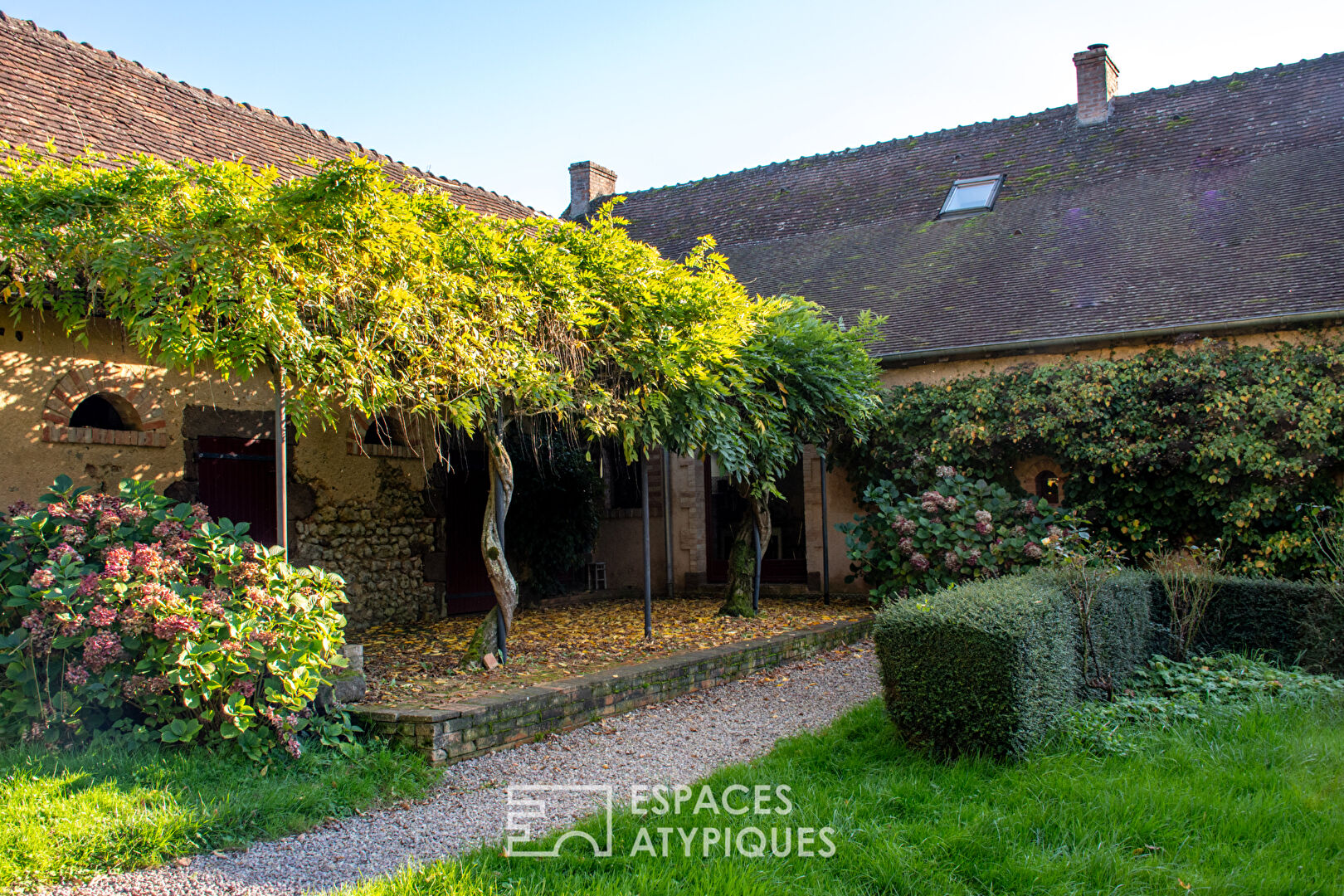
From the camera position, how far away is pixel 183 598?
15.7ft

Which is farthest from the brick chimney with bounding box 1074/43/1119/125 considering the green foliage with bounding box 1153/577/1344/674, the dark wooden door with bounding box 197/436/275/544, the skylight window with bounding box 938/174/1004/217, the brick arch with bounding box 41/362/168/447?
the brick arch with bounding box 41/362/168/447

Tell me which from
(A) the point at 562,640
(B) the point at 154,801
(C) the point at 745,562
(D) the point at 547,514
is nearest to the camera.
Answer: (B) the point at 154,801

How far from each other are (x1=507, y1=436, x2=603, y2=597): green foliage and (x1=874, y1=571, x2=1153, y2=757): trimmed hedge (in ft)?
21.6

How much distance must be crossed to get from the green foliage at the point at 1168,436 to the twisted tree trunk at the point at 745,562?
1.90 meters

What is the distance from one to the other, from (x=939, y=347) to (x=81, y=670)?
355 inches

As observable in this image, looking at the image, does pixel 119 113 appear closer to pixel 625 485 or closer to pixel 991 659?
pixel 625 485

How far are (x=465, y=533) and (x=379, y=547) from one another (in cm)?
143

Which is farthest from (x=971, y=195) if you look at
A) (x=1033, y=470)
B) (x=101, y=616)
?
(x=101, y=616)

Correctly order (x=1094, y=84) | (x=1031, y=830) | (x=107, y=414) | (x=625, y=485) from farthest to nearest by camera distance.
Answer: (x=1094, y=84), (x=625, y=485), (x=107, y=414), (x=1031, y=830)

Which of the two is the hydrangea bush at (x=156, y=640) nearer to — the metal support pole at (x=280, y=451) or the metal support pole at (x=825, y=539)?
the metal support pole at (x=280, y=451)

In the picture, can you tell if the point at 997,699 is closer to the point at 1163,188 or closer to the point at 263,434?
the point at 263,434

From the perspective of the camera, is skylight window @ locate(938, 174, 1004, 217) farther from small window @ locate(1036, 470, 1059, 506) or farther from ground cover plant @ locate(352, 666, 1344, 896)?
A: ground cover plant @ locate(352, 666, 1344, 896)

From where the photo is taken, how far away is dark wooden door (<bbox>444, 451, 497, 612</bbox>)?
10.7 m

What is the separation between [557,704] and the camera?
20.0 feet
